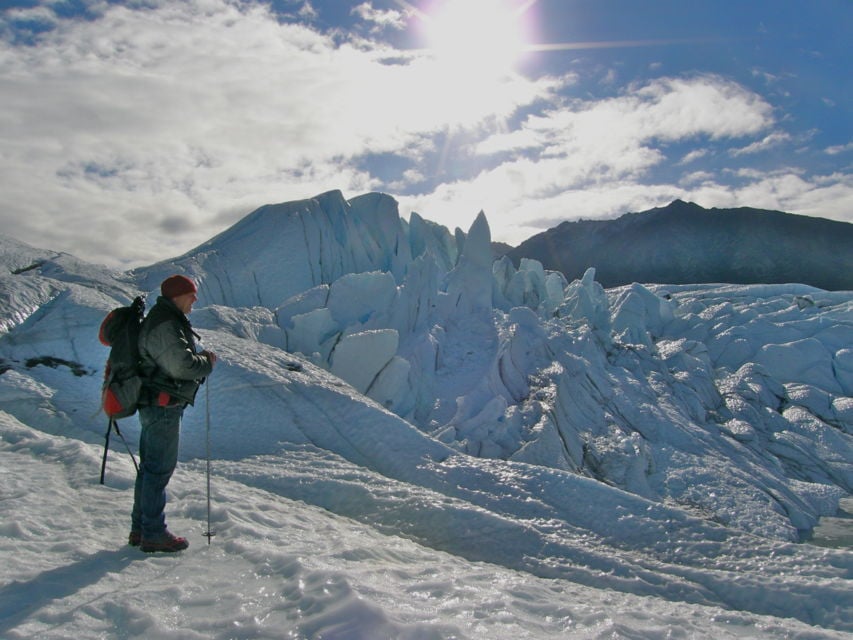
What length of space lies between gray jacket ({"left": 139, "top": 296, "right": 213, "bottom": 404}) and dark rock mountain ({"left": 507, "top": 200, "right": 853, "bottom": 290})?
51.7 m

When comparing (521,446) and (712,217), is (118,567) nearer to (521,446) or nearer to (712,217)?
(521,446)

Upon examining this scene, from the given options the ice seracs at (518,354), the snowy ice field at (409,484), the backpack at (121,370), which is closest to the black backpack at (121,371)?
the backpack at (121,370)

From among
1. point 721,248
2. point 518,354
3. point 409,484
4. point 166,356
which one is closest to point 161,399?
point 166,356

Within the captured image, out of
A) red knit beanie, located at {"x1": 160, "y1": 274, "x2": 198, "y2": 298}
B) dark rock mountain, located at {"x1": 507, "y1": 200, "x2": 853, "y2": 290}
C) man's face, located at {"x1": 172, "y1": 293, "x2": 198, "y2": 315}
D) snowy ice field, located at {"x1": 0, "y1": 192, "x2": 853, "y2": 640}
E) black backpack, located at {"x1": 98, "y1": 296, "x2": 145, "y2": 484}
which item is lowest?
snowy ice field, located at {"x1": 0, "y1": 192, "x2": 853, "y2": 640}

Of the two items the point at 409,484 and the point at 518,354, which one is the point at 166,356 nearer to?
the point at 409,484

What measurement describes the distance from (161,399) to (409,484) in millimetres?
3048

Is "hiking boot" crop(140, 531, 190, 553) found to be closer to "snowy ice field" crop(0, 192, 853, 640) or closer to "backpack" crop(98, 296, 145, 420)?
"snowy ice field" crop(0, 192, 853, 640)

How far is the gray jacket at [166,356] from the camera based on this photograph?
10.5ft

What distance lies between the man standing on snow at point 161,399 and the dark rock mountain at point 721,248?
51667 mm

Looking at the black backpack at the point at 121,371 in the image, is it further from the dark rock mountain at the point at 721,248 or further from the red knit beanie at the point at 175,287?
the dark rock mountain at the point at 721,248

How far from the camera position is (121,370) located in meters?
3.21

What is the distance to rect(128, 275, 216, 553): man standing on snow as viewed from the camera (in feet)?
10.4

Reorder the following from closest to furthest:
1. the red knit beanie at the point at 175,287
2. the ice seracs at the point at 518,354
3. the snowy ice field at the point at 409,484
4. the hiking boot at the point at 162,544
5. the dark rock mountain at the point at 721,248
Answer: the snowy ice field at the point at 409,484, the hiking boot at the point at 162,544, the red knit beanie at the point at 175,287, the ice seracs at the point at 518,354, the dark rock mountain at the point at 721,248

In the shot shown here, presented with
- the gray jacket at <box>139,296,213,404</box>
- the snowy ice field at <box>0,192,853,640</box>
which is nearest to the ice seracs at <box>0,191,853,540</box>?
the snowy ice field at <box>0,192,853,640</box>
